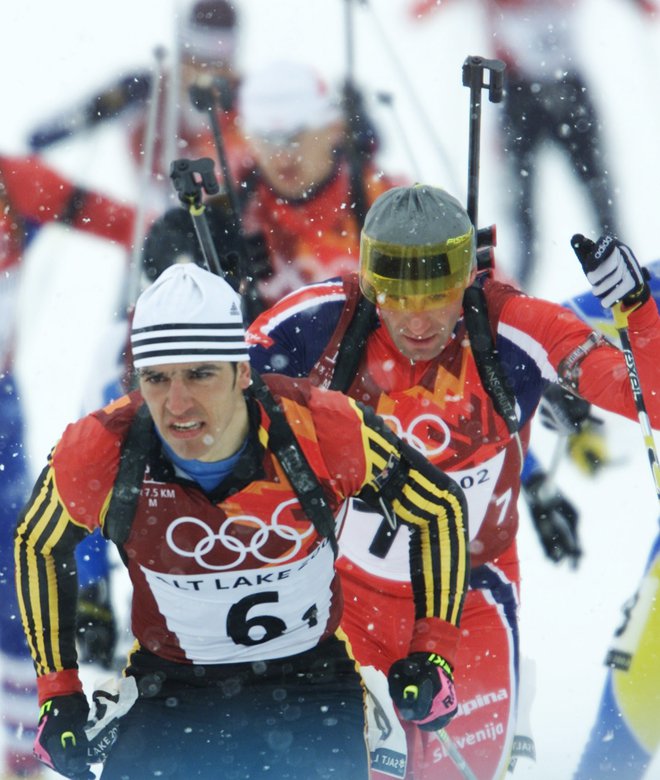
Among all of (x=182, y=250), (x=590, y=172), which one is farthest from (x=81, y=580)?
(x=590, y=172)

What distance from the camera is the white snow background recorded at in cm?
700

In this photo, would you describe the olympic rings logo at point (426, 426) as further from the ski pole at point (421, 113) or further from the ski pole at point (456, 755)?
the ski pole at point (421, 113)

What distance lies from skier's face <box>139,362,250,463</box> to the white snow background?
3606 mm

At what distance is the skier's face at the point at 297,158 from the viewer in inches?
286

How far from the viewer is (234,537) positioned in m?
3.44

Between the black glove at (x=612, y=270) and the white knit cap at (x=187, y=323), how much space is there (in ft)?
4.56

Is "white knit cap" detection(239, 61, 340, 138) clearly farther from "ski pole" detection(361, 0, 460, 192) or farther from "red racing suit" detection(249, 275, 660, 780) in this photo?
"red racing suit" detection(249, 275, 660, 780)

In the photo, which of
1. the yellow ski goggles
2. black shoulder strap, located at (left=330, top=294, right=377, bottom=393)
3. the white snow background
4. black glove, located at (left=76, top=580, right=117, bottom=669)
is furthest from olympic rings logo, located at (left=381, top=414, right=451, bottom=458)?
the white snow background

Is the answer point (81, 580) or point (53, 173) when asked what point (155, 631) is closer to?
point (81, 580)

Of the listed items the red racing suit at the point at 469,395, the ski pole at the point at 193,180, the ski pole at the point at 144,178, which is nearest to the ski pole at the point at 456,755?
the red racing suit at the point at 469,395

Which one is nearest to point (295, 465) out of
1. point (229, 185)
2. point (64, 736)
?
point (64, 736)

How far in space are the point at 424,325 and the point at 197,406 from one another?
3.80 feet

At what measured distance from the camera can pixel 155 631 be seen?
11.9 feet

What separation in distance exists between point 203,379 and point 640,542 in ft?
12.8
